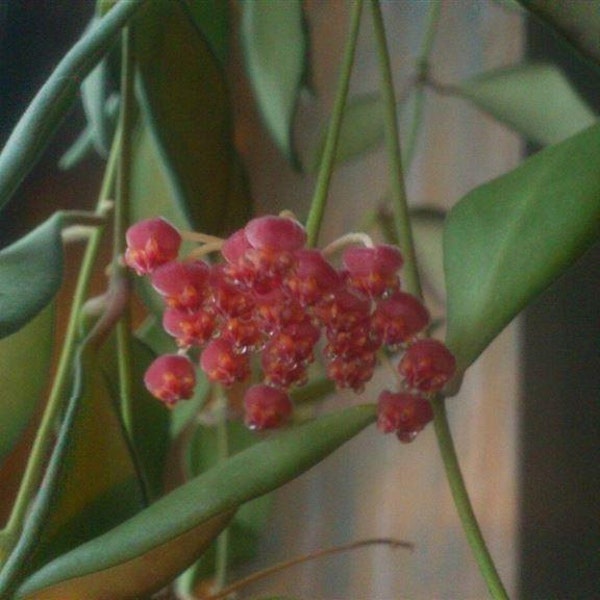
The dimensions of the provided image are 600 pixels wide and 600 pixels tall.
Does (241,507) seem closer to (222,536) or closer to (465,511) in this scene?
(222,536)

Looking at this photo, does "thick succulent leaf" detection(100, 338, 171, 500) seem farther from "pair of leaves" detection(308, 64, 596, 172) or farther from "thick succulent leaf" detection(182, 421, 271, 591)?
"pair of leaves" detection(308, 64, 596, 172)

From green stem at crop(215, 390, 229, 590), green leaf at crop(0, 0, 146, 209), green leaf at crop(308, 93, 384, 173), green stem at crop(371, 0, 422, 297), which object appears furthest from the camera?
green leaf at crop(308, 93, 384, 173)

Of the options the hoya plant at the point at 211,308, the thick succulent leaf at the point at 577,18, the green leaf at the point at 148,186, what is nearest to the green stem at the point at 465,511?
the hoya plant at the point at 211,308

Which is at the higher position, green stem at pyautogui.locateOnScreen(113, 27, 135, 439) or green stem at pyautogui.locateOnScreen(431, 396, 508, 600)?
→ green stem at pyautogui.locateOnScreen(113, 27, 135, 439)

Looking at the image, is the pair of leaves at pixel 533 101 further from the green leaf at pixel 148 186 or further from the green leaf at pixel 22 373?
the green leaf at pixel 22 373

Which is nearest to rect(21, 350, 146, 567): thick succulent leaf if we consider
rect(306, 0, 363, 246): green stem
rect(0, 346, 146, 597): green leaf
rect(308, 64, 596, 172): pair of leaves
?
rect(0, 346, 146, 597): green leaf

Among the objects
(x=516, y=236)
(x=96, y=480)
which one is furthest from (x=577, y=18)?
(x=96, y=480)
